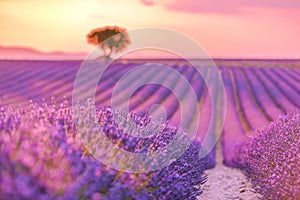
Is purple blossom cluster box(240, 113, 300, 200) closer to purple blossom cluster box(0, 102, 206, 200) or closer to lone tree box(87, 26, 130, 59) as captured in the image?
purple blossom cluster box(0, 102, 206, 200)

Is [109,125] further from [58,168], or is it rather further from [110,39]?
[110,39]

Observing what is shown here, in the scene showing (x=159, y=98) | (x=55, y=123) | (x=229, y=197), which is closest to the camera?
(x=55, y=123)

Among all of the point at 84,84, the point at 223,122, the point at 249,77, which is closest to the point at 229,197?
the point at 223,122

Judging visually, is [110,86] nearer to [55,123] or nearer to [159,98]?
[159,98]

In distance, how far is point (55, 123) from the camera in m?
4.51

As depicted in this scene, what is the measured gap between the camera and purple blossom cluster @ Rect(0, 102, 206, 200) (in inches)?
142

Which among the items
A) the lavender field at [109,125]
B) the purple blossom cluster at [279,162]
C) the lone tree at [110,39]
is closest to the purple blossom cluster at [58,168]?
the lavender field at [109,125]

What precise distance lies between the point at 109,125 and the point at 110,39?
33744 millimetres

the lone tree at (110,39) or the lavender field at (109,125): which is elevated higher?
the lone tree at (110,39)

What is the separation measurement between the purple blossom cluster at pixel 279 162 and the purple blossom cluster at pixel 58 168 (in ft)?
5.54

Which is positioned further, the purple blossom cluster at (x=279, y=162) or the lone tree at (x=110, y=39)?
the lone tree at (x=110, y=39)

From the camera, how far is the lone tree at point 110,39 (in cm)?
3784

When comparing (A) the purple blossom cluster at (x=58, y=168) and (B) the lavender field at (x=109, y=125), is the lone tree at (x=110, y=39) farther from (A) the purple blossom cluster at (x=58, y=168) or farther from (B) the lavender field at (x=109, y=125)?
(A) the purple blossom cluster at (x=58, y=168)

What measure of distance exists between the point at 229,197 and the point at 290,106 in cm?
1134
